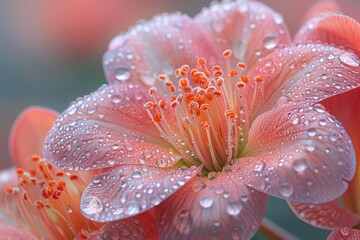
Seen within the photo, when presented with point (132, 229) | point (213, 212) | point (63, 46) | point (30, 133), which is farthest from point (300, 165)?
point (63, 46)

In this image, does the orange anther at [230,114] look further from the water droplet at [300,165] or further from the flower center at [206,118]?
the water droplet at [300,165]

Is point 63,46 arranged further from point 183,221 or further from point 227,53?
point 183,221

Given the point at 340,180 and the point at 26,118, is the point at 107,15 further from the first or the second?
the point at 340,180

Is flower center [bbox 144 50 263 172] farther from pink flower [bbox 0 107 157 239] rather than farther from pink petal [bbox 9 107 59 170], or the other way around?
pink petal [bbox 9 107 59 170]

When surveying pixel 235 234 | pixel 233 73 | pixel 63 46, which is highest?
pixel 63 46

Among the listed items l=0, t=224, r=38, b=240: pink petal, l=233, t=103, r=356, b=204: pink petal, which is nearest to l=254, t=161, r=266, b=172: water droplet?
l=233, t=103, r=356, b=204: pink petal

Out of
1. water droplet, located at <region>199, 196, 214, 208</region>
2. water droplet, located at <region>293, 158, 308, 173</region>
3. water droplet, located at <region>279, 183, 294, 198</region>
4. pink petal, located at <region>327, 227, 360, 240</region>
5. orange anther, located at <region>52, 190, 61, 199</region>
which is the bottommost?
pink petal, located at <region>327, 227, 360, 240</region>

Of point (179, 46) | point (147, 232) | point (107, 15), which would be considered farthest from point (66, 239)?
point (107, 15)
